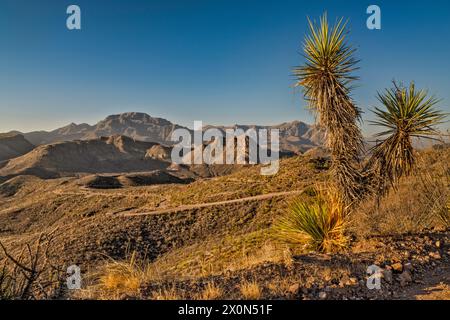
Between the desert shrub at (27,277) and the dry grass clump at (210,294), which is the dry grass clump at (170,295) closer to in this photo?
the dry grass clump at (210,294)

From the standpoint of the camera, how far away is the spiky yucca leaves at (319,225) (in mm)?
7492

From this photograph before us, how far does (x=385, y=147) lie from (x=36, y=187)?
86025 millimetres

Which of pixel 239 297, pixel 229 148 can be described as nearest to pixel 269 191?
pixel 239 297

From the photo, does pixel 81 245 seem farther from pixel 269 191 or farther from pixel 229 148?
pixel 229 148

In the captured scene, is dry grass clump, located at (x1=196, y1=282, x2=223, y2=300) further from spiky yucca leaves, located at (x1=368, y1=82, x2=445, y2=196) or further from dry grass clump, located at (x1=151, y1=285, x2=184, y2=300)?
spiky yucca leaves, located at (x1=368, y1=82, x2=445, y2=196)

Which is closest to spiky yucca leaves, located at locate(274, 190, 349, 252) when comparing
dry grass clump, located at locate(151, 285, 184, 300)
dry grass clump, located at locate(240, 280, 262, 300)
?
dry grass clump, located at locate(240, 280, 262, 300)

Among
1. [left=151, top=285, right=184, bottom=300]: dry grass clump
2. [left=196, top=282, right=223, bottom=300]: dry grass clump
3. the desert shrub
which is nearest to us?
the desert shrub

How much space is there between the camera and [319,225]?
7.77m

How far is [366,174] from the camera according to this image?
9641mm

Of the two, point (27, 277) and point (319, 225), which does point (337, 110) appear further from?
point (27, 277)

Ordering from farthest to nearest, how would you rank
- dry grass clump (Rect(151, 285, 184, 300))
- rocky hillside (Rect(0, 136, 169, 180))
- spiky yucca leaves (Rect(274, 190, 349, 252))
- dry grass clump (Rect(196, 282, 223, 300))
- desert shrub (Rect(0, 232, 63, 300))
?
rocky hillside (Rect(0, 136, 169, 180)) < spiky yucca leaves (Rect(274, 190, 349, 252)) < dry grass clump (Rect(196, 282, 223, 300)) < dry grass clump (Rect(151, 285, 184, 300)) < desert shrub (Rect(0, 232, 63, 300))

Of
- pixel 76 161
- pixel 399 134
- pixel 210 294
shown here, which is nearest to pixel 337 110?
pixel 399 134

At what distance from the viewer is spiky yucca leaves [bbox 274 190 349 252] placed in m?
7.49
